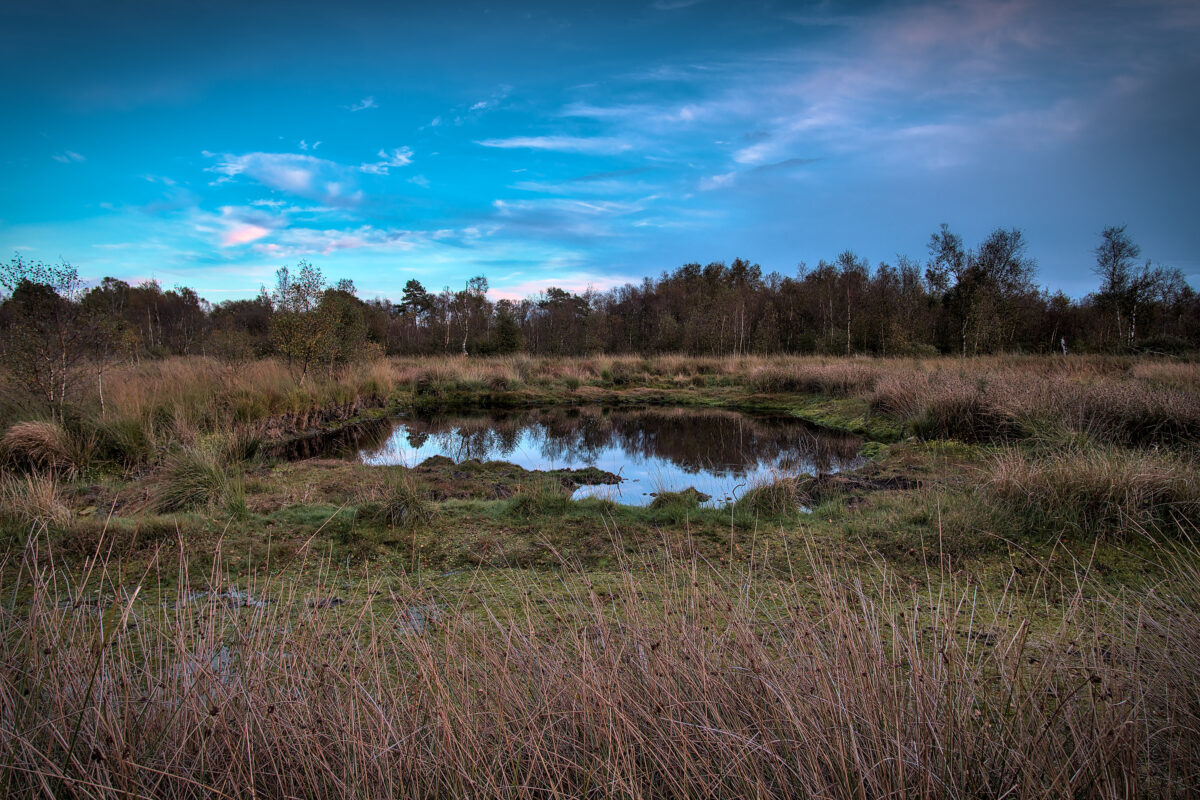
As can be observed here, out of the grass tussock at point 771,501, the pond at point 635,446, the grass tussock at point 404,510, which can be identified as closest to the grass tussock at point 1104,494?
the grass tussock at point 771,501

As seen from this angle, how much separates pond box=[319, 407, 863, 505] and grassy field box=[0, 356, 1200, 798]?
3.79 ft

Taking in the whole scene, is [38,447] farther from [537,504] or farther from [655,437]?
[655,437]

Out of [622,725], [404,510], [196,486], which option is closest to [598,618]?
[622,725]

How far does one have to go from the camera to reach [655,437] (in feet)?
39.4

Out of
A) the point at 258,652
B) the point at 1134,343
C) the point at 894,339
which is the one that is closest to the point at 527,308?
the point at 894,339

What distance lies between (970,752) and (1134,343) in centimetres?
2702

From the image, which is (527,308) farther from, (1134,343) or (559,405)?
(1134,343)

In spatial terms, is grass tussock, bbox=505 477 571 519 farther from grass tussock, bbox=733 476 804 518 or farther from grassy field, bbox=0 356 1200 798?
grass tussock, bbox=733 476 804 518

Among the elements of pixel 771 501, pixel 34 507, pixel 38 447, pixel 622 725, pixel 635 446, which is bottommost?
pixel 635 446

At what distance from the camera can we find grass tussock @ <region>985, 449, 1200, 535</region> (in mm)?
3922

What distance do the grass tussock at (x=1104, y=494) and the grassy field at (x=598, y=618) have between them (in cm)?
2

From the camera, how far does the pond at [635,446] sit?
303 inches

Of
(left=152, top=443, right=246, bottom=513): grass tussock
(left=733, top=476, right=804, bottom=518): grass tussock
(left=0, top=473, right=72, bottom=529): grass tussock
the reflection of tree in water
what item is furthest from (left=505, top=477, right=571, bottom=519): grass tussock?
the reflection of tree in water

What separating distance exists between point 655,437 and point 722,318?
22.2 m
